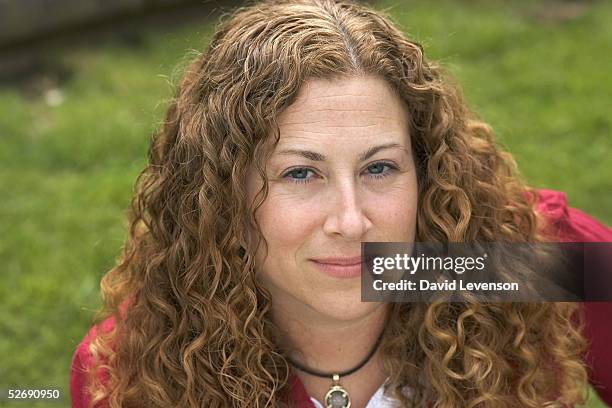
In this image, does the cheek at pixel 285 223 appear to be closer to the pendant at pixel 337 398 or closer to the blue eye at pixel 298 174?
the blue eye at pixel 298 174

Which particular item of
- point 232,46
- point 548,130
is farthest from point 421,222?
point 548,130

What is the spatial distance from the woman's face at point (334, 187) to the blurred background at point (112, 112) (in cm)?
114

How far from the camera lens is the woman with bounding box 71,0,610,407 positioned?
201 cm

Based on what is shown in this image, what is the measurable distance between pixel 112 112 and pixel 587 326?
2.78m

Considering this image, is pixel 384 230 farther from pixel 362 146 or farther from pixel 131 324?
pixel 131 324

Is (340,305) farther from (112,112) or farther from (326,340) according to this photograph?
(112,112)

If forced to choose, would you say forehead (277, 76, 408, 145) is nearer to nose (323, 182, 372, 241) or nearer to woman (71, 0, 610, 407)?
woman (71, 0, 610, 407)

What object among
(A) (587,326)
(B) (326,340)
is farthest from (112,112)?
(A) (587,326)

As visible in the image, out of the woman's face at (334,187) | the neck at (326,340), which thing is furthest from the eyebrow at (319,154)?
the neck at (326,340)

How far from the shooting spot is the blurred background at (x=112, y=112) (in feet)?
11.6

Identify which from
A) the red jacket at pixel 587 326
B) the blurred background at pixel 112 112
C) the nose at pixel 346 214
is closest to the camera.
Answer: the nose at pixel 346 214

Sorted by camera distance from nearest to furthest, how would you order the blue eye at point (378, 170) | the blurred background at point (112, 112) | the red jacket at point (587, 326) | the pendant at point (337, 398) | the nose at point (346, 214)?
the nose at point (346, 214)
the blue eye at point (378, 170)
the pendant at point (337, 398)
the red jacket at point (587, 326)
the blurred background at point (112, 112)

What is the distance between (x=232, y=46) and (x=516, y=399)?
1.06 meters

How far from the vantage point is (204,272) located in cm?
216
